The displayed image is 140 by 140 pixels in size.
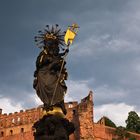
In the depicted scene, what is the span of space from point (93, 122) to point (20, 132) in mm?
13451

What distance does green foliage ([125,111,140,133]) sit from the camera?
241ft

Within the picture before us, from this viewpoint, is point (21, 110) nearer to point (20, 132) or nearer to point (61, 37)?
point (20, 132)

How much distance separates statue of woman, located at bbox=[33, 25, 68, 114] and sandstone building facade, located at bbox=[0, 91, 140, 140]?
52.6 meters

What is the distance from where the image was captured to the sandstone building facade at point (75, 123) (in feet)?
213

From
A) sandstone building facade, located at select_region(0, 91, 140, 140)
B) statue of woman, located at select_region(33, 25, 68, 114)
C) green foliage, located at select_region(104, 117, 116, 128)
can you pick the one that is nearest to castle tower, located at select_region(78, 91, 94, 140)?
sandstone building facade, located at select_region(0, 91, 140, 140)

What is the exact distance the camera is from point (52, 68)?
12297 mm

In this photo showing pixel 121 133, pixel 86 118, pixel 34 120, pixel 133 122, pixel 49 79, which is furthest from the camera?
pixel 133 122

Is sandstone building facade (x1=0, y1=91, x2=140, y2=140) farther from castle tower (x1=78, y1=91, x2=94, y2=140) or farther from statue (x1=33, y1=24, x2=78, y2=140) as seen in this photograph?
statue (x1=33, y1=24, x2=78, y2=140)

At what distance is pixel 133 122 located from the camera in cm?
7438

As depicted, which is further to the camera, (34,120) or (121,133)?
(34,120)

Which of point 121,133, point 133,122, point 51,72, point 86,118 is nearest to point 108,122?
point 133,122

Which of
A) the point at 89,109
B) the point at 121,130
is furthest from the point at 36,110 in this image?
the point at 121,130

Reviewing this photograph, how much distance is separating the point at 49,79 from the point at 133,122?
63998mm

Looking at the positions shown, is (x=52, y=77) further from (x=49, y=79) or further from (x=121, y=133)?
(x=121, y=133)
